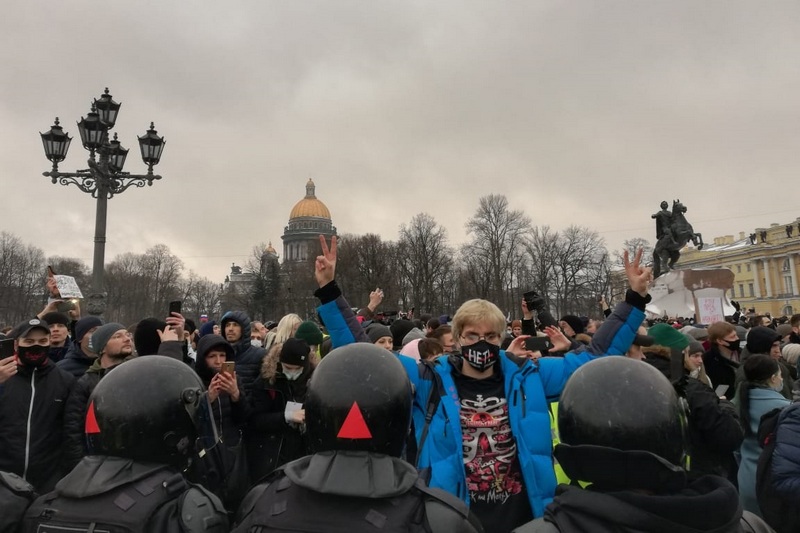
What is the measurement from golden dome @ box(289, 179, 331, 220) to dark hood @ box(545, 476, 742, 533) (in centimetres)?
10721

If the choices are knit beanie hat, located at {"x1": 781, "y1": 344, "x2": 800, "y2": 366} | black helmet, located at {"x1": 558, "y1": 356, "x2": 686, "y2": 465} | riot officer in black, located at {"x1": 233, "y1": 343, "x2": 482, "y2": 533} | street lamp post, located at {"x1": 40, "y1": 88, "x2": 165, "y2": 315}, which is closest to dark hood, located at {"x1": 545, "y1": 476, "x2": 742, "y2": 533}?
black helmet, located at {"x1": 558, "y1": 356, "x2": 686, "y2": 465}

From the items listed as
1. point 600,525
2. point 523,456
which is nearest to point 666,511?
point 600,525

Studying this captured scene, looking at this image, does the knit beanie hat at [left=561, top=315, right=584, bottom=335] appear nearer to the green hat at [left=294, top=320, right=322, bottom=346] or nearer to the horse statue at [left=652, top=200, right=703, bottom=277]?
the green hat at [left=294, top=320, right=322, bottom=346]

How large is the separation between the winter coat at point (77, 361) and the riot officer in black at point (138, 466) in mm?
3320

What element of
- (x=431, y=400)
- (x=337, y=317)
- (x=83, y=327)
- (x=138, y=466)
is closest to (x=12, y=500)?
(x=138, y=466)

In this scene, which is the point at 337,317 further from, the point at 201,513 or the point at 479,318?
the point at 201,513

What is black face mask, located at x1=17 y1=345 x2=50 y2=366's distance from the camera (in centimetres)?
365

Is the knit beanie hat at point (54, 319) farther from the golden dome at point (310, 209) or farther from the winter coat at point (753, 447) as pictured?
the golden dome at point (310, 209)

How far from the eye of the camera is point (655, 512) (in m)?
1.39

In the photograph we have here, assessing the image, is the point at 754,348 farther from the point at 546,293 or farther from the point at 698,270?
the point at 546,293

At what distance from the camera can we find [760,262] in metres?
74.9

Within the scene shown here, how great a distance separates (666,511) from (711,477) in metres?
0.22

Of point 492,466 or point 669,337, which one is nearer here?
point 492,466

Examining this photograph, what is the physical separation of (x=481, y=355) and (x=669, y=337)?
1.82 meters
